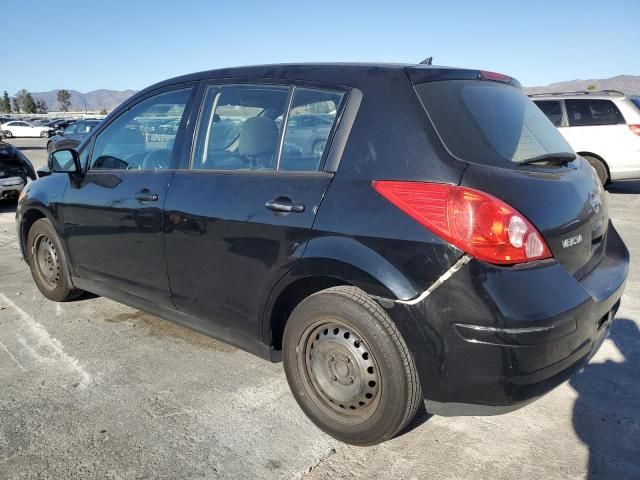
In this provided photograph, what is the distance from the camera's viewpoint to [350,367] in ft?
7.84

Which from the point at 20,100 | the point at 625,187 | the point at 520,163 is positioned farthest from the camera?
the point at 20,100

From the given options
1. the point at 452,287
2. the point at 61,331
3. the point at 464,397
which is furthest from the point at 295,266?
the point at 61,331

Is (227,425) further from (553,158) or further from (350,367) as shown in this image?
(553,158)

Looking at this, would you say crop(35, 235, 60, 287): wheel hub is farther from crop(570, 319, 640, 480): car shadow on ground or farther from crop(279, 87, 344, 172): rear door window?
crop(570, 319, 640, 480): car shadow on ground

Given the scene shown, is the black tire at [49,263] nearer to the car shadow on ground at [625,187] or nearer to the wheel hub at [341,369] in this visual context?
the wheel hub at [341,369]

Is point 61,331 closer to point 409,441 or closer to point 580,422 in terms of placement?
point 409,441

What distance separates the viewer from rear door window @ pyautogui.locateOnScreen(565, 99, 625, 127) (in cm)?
971

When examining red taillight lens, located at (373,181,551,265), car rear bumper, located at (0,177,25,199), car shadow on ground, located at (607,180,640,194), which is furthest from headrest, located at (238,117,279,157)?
car shadow on ground, located at (607,180,640,194)

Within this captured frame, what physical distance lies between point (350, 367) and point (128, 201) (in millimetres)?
1884

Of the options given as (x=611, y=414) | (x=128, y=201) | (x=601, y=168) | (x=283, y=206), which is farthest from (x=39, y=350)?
(x=601, y=168)

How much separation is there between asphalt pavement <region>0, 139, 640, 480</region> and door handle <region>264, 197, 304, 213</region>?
1.11m

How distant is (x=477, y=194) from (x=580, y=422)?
1.47m

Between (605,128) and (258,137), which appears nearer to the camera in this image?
(258,137)

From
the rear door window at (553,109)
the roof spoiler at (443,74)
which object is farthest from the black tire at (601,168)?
the roof spoiler at (443,74)
